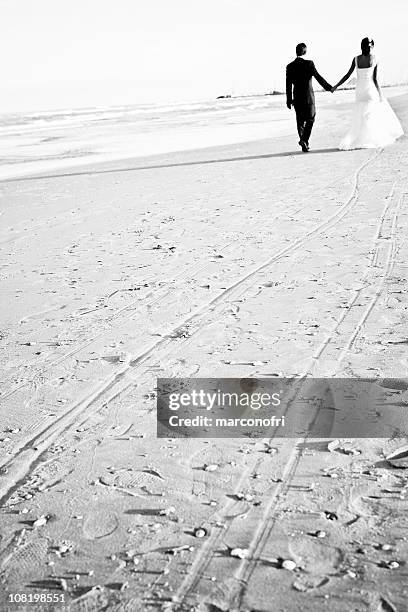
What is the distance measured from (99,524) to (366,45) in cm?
1337

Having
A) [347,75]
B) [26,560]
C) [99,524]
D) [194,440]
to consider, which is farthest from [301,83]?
[26,560]

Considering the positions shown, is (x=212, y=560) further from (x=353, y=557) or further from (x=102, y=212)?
(x=102, y=212)

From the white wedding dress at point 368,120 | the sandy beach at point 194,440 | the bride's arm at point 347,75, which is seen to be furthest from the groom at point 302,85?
the sandy beach at point 194,440

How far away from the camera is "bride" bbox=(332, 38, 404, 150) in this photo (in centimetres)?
1415

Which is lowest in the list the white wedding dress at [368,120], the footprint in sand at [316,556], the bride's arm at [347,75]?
the footprint in sand at [316,556]

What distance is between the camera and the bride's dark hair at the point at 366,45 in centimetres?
1366

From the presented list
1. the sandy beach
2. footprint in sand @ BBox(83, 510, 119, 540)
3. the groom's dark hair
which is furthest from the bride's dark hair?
footprint in sand @ BBox(83, 510, 119, 540)

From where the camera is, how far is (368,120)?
1427 centimetres

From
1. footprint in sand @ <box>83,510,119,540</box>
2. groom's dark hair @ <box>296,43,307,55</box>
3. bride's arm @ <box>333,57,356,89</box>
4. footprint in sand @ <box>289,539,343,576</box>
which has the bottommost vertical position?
footprint in sand @ <box>83,510,119,540</box>

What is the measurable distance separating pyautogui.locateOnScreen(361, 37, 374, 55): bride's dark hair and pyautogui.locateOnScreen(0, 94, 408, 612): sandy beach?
22.1ft

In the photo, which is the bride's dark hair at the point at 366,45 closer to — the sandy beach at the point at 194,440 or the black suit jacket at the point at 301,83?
the black suit jacket at the point at 301,83

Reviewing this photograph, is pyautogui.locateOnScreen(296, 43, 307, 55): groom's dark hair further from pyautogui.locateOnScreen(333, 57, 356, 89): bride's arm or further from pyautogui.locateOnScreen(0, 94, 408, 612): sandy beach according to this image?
pyautogui.locateOnScreen(0, 94, 408, 612): sandy beach

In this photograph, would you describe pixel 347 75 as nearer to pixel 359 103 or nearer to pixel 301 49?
pixel 359 103

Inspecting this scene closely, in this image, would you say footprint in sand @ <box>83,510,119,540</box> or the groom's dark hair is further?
the groom's dark hair
